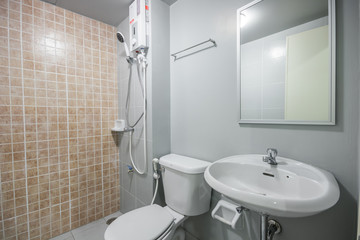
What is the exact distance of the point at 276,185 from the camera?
2.60 ft

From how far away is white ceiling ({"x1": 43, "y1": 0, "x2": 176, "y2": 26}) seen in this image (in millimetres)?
1402

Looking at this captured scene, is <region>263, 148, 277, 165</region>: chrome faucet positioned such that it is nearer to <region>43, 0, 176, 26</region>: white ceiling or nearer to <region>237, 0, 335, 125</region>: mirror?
<region>237, 0, 335, 125</region>: mirror

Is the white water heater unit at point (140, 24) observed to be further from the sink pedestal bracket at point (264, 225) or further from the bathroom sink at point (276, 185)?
the sink pedestal bracket at point (264, 225)

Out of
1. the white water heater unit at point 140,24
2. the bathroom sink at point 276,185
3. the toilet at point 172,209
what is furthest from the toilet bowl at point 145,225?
the white water heater unit at point 140,24

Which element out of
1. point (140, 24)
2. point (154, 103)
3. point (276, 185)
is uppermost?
point (140, 24)

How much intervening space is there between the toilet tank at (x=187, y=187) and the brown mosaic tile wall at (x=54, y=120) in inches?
37.8

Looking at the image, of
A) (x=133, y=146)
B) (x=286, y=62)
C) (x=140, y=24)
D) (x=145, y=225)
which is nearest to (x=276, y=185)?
→ (x=286, y=62)

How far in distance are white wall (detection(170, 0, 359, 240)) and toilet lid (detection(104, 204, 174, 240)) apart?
39cm

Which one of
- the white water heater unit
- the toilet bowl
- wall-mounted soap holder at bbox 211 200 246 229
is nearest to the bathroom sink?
wall-mounted soap holder at bbox 211 200 246 229

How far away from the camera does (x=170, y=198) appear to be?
119 cm

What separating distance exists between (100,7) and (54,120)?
1.15 metres

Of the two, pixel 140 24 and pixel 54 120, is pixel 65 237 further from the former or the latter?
pixel 140 24

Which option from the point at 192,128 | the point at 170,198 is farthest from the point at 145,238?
the point at 192,128

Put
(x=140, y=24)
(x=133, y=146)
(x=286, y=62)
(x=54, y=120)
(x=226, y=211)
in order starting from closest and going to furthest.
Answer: (x=286, y=62)
(x=226, y=211)
(x=140, y=24)
(x=54, y=120)
(x=133, y=146)
